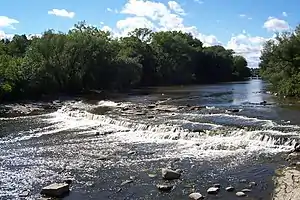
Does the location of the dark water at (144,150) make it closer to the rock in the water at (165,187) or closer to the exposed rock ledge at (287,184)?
the rock in the water at (165,187)

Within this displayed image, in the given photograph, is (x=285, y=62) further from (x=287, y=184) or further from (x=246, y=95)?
(x=287, y=184)

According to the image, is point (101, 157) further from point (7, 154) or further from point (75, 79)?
point (75, 79)

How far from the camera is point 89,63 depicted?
6650 cm

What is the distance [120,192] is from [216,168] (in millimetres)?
5137

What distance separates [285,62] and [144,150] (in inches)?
1514

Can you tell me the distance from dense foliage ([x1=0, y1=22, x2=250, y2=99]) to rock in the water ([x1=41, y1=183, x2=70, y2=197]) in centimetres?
3618

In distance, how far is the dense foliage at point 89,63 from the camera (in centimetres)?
5553

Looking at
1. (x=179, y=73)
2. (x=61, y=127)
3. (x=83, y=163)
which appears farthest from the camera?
(x=179, y=73)

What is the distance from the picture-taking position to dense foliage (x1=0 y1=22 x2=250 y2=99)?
5553 cm

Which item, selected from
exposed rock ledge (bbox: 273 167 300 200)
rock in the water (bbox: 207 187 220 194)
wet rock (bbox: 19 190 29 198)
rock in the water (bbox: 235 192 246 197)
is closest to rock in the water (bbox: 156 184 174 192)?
rock in the water (bbox: 207 187 220 194)

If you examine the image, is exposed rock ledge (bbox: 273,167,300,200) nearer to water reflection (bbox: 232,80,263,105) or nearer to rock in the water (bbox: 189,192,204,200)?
rock in the water (bbox: 189,192,204,200)

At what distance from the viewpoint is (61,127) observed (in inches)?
1238

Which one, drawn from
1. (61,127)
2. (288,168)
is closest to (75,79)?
(61,127)

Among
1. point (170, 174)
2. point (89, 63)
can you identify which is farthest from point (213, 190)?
point (89, 63)
